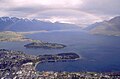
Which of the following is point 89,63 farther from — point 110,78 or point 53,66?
point 110,78

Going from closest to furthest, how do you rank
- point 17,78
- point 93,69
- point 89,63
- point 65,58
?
point 17,78 < point 93,69 < point 89,63 < point 65,58

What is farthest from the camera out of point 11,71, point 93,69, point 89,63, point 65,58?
point 65,58

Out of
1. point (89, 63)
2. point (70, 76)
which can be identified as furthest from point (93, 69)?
point (70, 76)

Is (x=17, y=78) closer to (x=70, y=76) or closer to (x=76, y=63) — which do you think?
(x=70, y=76)

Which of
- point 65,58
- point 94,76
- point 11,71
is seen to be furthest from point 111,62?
point 11,71

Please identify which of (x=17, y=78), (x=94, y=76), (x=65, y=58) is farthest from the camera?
(x=65, y=58)

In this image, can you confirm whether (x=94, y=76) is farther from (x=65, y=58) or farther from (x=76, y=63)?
(x=65, y=58)

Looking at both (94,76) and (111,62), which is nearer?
(94,76)

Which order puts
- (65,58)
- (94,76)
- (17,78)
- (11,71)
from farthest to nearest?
(65,58)
(11,71)
(94,76)
(17,78)

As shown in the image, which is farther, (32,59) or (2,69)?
(32,59)
